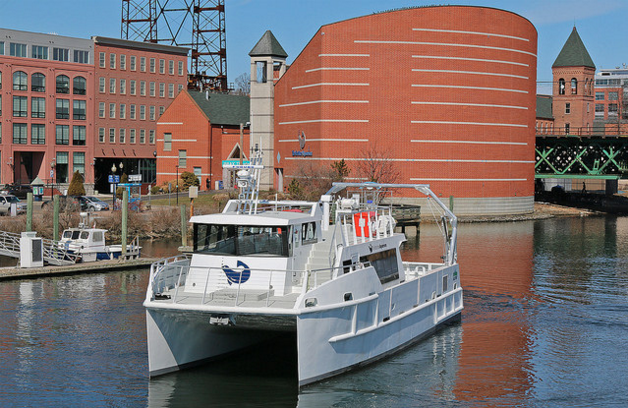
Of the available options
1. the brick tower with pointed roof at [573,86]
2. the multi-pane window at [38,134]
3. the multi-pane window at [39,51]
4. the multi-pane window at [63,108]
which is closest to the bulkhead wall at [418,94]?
the multi-pane window at [63,108]

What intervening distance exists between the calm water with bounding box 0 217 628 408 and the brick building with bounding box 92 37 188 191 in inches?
2421

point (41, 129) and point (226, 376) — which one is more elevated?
point (41, 129)

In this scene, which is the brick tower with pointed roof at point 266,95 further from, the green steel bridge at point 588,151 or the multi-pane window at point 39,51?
the green steel bridge at point 588,151

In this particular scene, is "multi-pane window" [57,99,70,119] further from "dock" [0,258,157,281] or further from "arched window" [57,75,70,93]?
→ "dock" [0,258,157,281]

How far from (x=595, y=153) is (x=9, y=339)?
81.7 m

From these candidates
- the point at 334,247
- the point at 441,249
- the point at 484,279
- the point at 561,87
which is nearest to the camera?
the point at 334,247

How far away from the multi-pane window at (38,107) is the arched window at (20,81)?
5.34 ft

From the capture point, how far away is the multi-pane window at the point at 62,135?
94188mm

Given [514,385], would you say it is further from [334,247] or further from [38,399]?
[38,399]

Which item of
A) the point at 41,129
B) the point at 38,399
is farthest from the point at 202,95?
the point at 38,399

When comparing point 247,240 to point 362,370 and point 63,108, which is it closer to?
point 362,370

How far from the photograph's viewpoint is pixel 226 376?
2458 cm

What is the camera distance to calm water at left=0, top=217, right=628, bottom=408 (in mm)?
22703

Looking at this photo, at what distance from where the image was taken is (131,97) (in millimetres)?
101688
